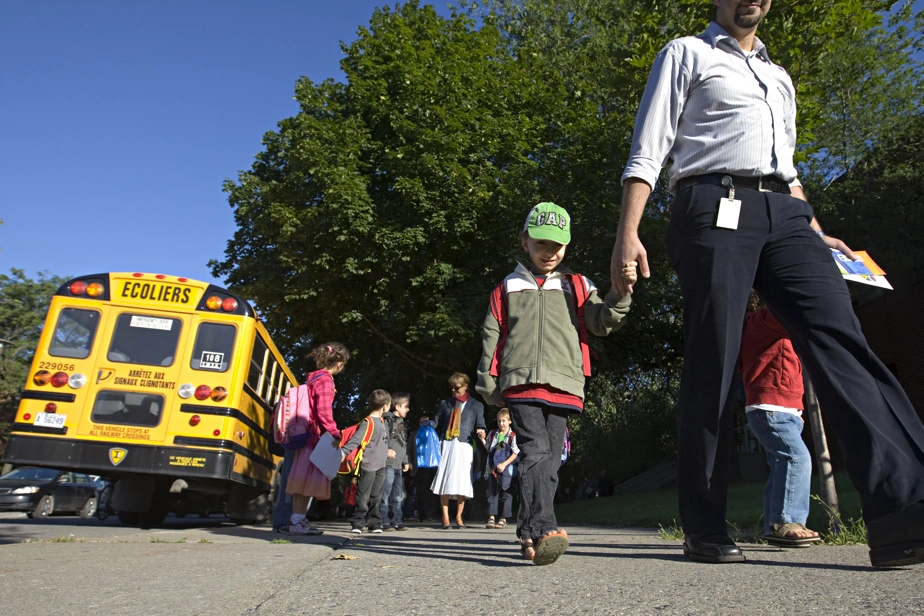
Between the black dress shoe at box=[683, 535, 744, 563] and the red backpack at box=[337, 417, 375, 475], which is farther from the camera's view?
the red backpack at box=[337, 417, 375, 475]

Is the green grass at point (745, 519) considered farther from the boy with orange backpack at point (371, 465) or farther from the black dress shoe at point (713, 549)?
the boy with orange backpack at point (371, 465)

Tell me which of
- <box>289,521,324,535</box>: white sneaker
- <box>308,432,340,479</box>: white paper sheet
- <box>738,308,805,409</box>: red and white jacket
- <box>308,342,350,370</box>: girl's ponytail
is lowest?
<box>289,521,324,535</box>: white sneaker

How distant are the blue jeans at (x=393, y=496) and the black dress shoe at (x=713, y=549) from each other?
725cm

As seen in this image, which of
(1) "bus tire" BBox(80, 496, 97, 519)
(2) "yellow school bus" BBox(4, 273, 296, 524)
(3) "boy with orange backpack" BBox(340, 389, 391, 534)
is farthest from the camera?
(1) "bus tire" BBox(80, 496, 97, 519)

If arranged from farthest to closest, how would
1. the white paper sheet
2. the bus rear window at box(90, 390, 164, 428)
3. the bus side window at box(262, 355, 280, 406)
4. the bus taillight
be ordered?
1. the bus side window at box(262, 355, 280, 406)
2. the bus taillight
3. the bus rear window at box(90, 390, 164, 428)
4. the white paper sheet

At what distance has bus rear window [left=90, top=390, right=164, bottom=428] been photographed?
975 centimetres

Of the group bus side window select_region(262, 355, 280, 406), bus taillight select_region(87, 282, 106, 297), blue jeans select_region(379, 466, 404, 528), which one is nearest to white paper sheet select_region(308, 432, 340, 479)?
Answer: blue jeans select_region(379, 466, 404, 528)

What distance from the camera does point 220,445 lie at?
9.80 m

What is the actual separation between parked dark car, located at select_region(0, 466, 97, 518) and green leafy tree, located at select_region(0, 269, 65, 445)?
1075 inches

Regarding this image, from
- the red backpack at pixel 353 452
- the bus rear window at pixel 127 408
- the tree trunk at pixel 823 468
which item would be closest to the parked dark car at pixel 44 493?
the bus rear window at pixel 127 408

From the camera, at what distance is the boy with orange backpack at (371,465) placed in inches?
334

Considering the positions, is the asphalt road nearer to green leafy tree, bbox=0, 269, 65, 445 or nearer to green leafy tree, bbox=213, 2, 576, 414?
green leafy tree, bbox=213, 2, 576, 414

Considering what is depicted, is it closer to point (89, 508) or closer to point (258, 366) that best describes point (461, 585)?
point (258, 366)

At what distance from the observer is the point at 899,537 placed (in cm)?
271
